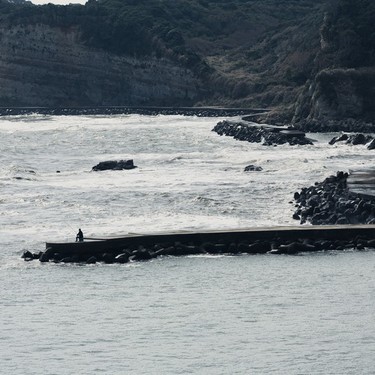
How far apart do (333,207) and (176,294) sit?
18.6m

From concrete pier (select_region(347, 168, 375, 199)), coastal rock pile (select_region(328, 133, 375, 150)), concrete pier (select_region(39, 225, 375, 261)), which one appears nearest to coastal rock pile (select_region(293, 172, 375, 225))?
concrete pier (select_region(347, 168, 375, 199))

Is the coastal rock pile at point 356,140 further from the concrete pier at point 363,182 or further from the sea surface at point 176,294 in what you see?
the concrete pier at point 363,182

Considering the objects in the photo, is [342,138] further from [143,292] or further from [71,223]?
[143,292]

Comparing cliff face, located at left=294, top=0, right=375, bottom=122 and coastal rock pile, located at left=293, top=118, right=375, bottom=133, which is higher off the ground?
cliff face, located at left=294, top=0, right=375, bottom=122

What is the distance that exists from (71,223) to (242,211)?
351 inches

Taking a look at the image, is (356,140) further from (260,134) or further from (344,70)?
(344,70)

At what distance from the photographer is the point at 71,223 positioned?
6394 centimetres

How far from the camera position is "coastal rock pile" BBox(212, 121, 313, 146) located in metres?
121

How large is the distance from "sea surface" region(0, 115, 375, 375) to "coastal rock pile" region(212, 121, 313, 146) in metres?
34.2

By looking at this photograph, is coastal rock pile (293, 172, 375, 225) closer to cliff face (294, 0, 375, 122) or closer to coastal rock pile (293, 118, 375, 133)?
coastal rock pile (293, 118, 375, 133)

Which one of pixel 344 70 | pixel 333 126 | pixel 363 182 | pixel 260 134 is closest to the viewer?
pixel 363 182

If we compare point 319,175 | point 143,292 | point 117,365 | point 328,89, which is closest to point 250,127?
point 328,89

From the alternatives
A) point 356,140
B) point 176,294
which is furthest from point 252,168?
point 176,294

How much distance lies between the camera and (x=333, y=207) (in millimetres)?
64125
